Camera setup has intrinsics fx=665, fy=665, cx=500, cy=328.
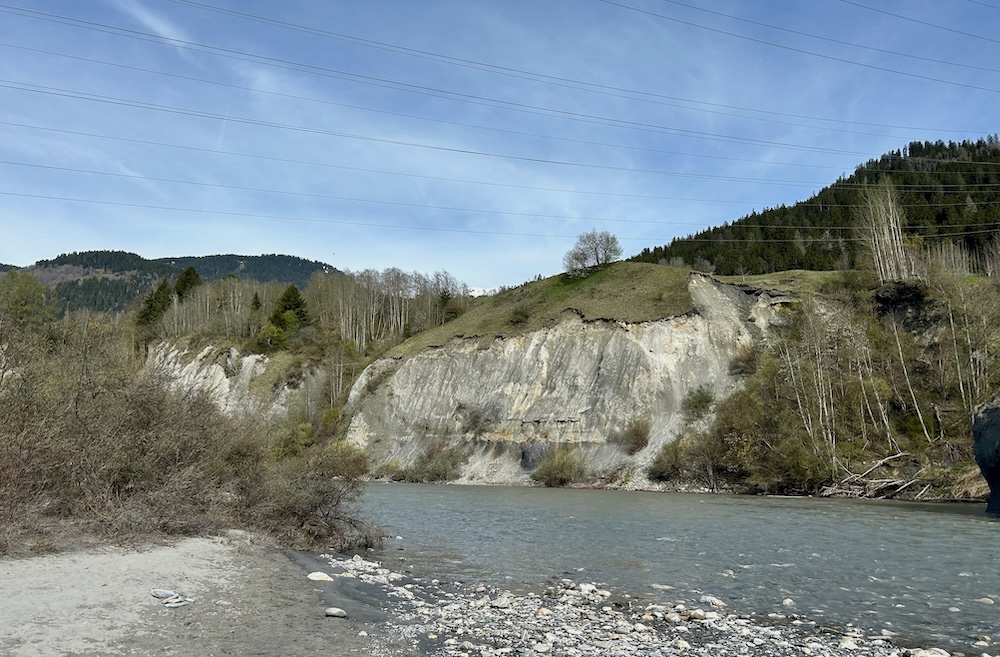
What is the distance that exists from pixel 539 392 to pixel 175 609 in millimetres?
52587

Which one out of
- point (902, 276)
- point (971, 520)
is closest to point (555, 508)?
point (971, 520)

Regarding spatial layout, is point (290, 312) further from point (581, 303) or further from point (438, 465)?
point (581, 303)

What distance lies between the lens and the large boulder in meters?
27.0

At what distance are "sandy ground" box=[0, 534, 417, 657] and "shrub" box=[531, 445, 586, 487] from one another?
39.9 metres

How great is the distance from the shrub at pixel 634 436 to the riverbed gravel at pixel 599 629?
40.5 meters

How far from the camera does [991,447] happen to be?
27266 mm

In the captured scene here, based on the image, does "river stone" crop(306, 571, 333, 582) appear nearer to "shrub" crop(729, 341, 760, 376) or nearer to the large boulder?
the large boulder

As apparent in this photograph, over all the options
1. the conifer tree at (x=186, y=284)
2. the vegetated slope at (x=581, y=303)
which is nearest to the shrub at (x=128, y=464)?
the vegetated slope at (x=581, y=303)

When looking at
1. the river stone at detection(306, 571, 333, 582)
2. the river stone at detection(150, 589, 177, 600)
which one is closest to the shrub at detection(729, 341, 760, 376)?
the river stone at detection(306, 571, 333, 582)

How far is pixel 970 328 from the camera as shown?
130ft

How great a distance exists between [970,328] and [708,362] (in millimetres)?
20498

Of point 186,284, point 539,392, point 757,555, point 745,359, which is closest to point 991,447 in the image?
point 757,555

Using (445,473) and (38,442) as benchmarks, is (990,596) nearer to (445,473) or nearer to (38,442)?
(38,442)

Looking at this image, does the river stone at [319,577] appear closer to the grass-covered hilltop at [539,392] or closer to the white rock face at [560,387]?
the grass-covered hilltop at [539,392]
